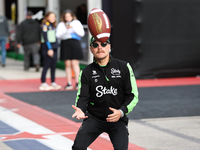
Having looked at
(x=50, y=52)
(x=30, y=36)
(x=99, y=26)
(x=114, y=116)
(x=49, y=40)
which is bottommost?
(x=30, y=36)

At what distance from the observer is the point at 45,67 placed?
1112 centimetres

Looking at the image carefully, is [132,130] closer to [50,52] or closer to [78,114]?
[78,114]

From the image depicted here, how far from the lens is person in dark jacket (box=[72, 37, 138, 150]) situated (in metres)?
4.28

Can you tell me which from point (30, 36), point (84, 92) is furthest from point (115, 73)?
point (30, 36)

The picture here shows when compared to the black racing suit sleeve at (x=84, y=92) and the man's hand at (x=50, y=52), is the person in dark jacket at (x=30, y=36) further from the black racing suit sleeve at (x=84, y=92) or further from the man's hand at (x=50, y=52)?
the black racing suit sleeve at (x=84, y=92)

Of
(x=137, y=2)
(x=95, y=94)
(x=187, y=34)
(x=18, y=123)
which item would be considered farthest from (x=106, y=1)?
(x=95, y=94)

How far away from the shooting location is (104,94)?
431 centimetres

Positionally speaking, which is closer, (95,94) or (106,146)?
(95,94)

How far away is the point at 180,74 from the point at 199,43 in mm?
1017

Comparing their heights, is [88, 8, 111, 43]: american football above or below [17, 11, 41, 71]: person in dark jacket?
above

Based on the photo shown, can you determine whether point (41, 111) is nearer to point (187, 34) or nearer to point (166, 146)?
point (166, 146)

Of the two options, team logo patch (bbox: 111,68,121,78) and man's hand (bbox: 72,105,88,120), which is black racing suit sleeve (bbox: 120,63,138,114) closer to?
team logo patch (bbox: 111,68,121,78)

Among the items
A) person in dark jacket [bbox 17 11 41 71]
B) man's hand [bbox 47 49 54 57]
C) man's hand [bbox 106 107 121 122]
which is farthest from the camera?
person in dark jacket [bbox 17 11 41 71]

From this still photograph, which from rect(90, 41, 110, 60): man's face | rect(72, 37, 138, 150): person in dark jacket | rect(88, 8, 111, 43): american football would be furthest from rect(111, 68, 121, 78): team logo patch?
rect(88, 8, 111, 43): american football
